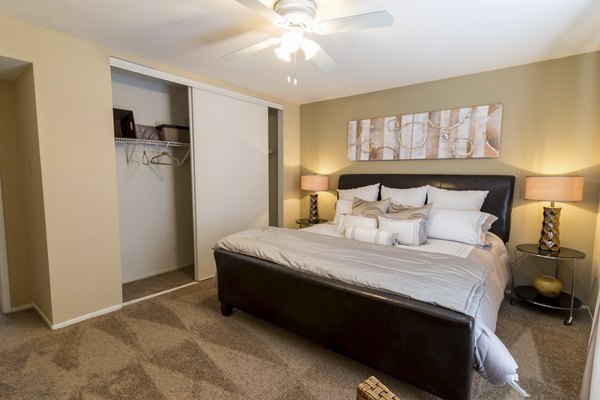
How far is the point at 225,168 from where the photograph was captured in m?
3.61

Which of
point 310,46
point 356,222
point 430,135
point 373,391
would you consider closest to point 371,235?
point 356,222

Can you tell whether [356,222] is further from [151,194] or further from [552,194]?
[151,194]

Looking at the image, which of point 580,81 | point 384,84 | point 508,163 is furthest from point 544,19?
point 384,84

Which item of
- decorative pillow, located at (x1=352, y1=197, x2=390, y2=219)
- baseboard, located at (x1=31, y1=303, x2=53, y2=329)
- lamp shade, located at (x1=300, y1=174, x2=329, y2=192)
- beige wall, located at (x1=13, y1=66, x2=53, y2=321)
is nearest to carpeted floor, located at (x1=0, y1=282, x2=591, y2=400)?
baseboard, located at (x1=31, y1=303, x2=53, y2=329)

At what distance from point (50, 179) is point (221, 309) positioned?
172cm

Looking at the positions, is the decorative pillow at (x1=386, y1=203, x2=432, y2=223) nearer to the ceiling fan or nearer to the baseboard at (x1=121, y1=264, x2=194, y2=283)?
the ceiling fan

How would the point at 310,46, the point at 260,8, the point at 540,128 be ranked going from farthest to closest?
the point at 540,128, the point at 310,46, the point at 260,8

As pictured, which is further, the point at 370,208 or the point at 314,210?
the point at 314,210

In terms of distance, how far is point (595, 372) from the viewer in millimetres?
1292

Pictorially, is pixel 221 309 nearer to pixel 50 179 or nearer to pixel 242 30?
pixel 50 179

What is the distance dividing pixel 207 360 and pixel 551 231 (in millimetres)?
3018

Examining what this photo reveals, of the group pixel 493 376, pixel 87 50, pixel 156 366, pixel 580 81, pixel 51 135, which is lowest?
pixel 156 366

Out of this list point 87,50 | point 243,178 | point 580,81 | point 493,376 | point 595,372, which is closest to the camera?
point 595,372

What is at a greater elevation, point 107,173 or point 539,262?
point 107,173
